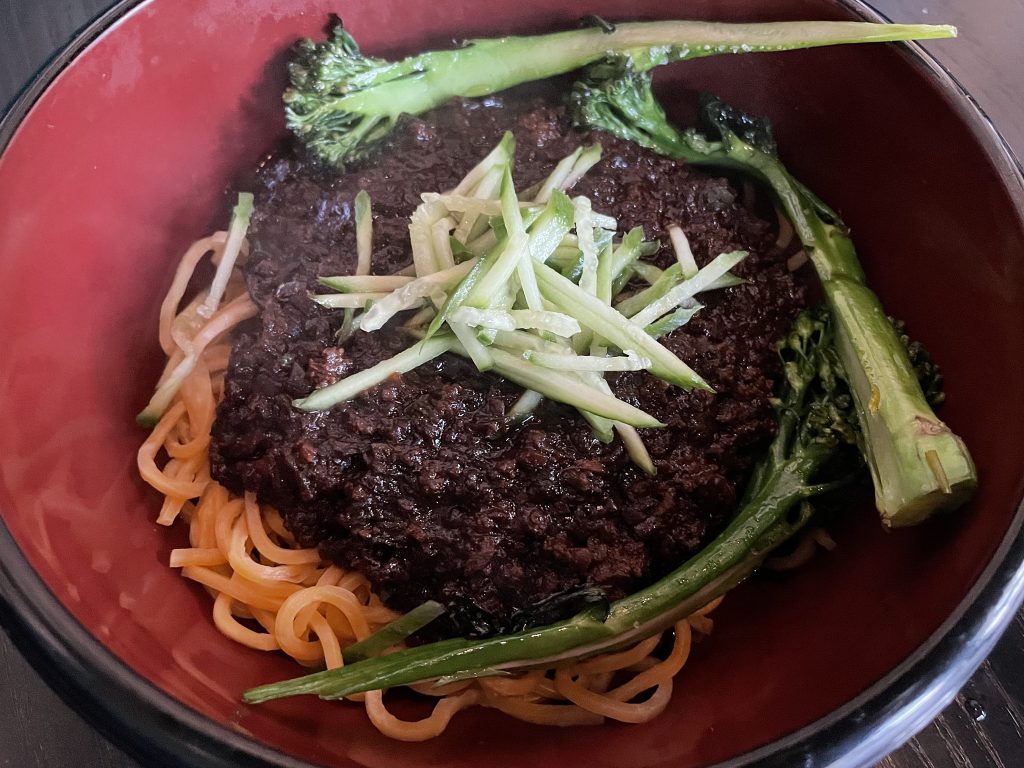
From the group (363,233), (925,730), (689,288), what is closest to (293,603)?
(363,233)

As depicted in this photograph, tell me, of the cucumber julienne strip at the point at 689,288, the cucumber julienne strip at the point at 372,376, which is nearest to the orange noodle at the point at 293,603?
the cucumber julienne strip at the point at 372,376

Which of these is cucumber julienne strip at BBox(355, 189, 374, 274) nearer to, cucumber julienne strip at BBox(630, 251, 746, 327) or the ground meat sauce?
the ground meat sauce

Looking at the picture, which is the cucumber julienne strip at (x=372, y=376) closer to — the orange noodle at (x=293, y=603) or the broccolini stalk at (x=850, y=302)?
the orange noodle at (x=293, y=603)

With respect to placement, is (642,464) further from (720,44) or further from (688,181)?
(720,44)

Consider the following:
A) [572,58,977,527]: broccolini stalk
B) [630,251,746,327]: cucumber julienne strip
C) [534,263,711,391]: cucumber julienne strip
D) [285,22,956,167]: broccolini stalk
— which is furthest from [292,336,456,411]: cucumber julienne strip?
[572,58,977,527]: broccolini stalk

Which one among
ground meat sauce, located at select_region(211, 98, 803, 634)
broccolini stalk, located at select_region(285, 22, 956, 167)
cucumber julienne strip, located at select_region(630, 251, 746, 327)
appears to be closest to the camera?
ground meat sauce, located at select_region(211, 98, 803, 634)

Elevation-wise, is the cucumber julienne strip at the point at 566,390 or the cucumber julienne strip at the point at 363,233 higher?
the cucumber julienne strip at the point at 566,390
